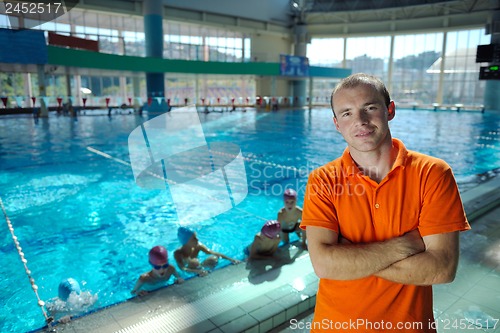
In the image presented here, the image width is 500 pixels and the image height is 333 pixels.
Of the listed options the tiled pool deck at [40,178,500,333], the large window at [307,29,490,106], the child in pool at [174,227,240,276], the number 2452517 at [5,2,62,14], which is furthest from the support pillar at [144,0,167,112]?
the tiled pool deck at [40,178,500,333]

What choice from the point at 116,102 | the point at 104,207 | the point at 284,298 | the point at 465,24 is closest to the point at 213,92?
the point at 116,102

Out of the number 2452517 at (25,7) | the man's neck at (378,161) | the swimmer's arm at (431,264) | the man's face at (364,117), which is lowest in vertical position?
the swimmer's arm at (431,264)

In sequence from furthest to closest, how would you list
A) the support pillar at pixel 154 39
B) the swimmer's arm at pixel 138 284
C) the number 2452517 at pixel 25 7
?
the support pillar at pixel 154 39, the number 2452517 at pixel 25 7, the swimmer's arm at pixel 138 284

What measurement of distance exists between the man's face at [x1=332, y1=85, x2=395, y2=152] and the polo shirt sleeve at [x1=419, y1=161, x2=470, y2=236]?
0.22 m

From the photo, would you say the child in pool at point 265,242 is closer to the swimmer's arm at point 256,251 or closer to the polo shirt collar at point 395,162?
the swimmer's arm at point 256,251

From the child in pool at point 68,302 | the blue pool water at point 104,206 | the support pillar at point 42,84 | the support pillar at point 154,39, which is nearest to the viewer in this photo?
the child in pool at point 68,302

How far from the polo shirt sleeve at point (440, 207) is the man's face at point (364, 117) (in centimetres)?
22

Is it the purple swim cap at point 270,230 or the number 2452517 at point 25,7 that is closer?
the purple swim cap at point 270,230

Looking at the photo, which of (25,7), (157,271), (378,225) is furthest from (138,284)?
(25,7)

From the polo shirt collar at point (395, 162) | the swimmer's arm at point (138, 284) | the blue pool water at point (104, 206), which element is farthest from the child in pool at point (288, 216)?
the polo shirt collar at point (395, 162)

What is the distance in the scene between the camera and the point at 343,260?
1.24 meters

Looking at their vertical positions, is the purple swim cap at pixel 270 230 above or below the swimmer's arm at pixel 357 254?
below

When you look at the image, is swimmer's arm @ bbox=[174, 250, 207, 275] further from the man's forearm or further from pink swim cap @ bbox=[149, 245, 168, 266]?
the man's forearm

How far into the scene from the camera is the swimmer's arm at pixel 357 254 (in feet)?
3.97
